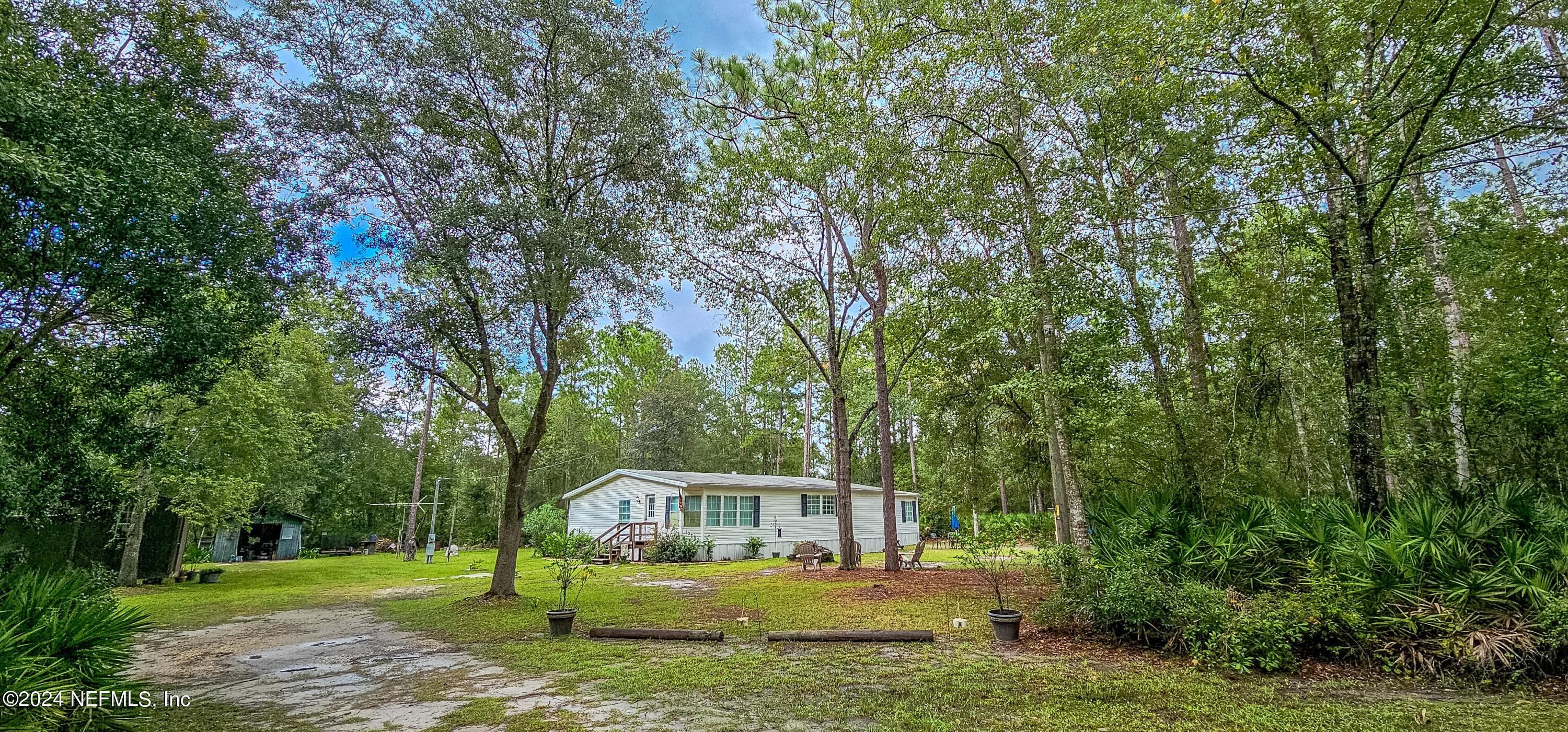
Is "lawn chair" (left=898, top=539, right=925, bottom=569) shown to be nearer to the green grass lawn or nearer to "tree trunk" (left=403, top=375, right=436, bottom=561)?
the green grass lawn

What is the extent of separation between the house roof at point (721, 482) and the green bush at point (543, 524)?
313cm

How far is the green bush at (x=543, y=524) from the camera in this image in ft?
85.0

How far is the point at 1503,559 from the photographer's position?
4848mm

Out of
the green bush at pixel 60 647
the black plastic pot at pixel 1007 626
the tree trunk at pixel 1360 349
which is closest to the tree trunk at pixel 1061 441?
the black plastic pot at pixel 1007 626

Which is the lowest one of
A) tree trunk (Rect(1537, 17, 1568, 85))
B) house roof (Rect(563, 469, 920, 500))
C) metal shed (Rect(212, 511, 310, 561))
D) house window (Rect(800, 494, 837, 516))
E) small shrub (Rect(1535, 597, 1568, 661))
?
metal shed (Rect(212, 511, 310, 561))

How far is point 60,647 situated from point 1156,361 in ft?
38.8

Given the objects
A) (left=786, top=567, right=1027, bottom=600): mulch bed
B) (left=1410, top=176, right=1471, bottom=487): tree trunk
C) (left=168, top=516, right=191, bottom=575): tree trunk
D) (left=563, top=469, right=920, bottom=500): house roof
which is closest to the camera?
(left=1410, top=176, right=1471, bottom=487): tree trunk

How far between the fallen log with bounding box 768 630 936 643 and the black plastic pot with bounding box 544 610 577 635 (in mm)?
2446

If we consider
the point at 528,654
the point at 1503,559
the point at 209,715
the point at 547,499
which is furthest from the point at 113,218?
the point at 547,499

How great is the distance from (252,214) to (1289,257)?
45.7 ft

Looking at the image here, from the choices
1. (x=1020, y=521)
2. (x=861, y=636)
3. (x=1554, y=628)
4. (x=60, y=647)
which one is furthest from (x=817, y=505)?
(x=60, y=647)

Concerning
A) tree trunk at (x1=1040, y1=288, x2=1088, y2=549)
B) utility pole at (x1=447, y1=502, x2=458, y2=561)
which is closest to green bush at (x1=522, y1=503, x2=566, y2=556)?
utility pole at (x1=447, y1=502, x2=458, y2=561)

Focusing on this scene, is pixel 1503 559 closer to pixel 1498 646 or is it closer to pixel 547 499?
pixel 1498 646

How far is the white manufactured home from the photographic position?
19.6 meters
